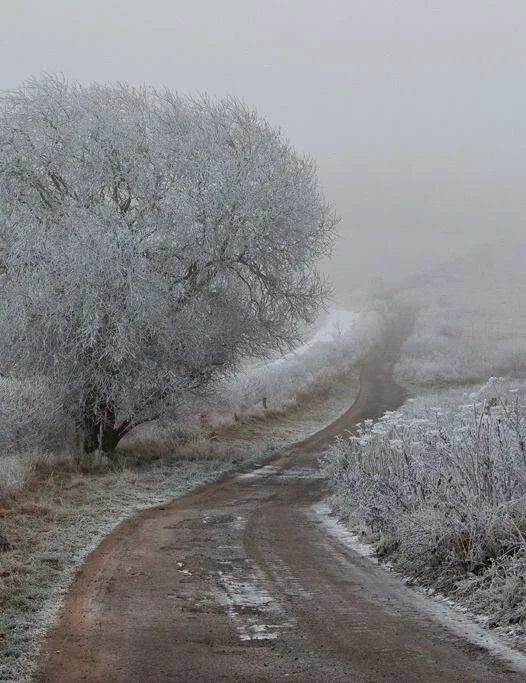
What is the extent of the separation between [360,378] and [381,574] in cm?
3320

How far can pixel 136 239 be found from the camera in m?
18.1

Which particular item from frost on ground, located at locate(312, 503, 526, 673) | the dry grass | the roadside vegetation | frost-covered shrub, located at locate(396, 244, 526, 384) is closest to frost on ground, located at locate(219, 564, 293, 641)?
frost on ground, located at locate(312, 503, 526, 673)

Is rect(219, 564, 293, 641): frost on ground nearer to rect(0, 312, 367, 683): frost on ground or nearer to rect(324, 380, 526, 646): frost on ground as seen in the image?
rect(0, 312, 367, 683): frost on ground

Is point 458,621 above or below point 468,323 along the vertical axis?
below

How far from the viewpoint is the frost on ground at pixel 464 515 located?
757 centimetres

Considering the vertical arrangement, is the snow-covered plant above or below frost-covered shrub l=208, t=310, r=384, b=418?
below

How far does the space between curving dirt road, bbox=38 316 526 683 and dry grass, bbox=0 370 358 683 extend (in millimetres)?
272

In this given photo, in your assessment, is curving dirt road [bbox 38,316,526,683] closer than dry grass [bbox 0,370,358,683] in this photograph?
Yes

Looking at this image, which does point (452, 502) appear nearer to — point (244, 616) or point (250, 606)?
point (250, 606)

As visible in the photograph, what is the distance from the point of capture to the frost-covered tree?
17.6 meters

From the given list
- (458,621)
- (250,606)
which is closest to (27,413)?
(250,606)

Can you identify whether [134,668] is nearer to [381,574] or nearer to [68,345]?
[381,574]

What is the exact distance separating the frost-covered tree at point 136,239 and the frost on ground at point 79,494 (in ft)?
5.46

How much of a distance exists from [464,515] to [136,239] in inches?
447
